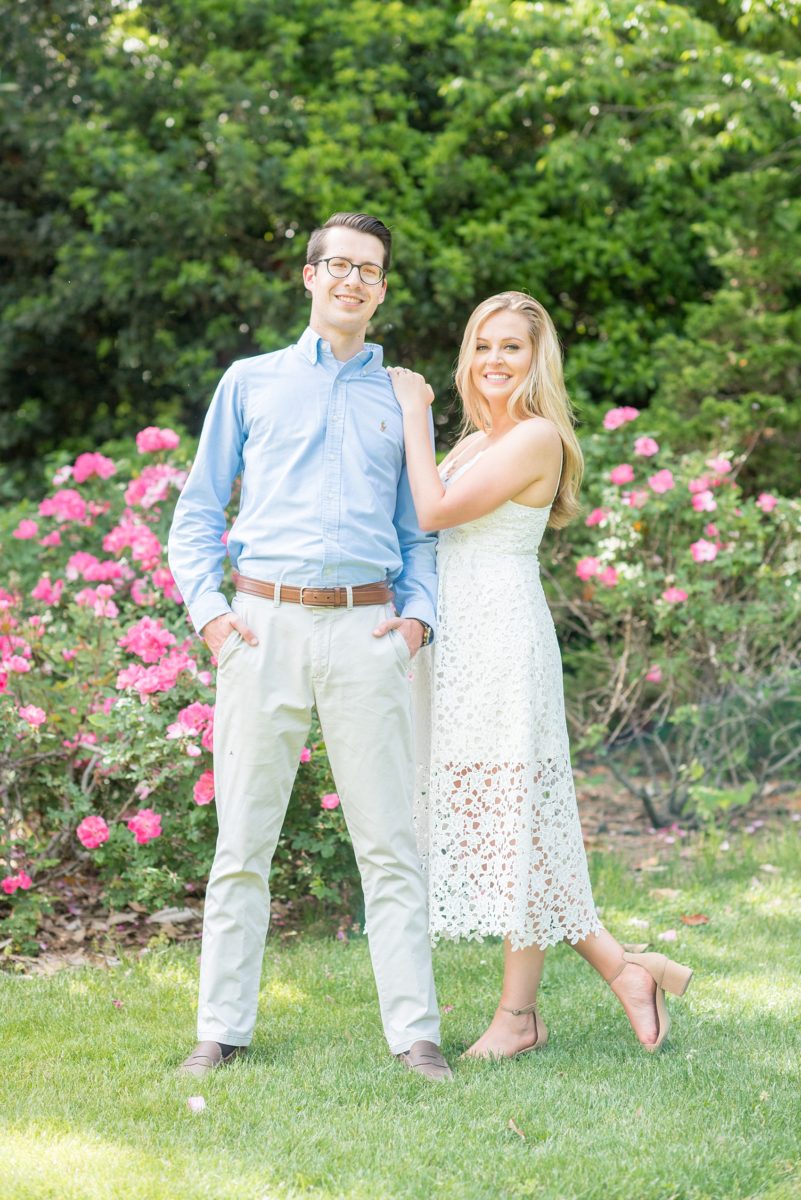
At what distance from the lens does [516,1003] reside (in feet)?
10.7

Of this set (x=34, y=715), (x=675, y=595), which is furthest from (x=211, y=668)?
(x=675, y=595)

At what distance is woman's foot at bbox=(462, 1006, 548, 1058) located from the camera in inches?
126

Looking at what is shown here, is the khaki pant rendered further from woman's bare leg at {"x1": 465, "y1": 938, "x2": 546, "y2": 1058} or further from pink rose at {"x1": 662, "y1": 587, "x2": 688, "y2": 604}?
pink rose at {"x1": 662, "y1": 587, "x2": 688, "y2": 604}

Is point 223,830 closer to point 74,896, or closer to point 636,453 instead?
point 74,896

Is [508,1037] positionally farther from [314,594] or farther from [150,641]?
[150,641]

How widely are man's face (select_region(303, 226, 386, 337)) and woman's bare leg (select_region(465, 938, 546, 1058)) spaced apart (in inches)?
62.3

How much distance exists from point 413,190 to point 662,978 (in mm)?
5618

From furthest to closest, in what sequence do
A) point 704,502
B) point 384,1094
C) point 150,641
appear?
point 704,502 → point 150,641 → point 384,1094

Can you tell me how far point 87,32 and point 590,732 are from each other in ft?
19.1

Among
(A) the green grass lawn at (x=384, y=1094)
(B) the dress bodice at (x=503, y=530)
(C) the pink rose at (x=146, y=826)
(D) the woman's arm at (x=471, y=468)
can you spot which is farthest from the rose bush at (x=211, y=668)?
(D) the woman's arm at (x=471, y=468)

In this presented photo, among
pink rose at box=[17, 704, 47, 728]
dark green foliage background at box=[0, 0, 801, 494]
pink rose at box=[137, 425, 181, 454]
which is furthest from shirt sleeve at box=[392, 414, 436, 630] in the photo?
dark green foliage background at box=[0, 0, 801, 494]

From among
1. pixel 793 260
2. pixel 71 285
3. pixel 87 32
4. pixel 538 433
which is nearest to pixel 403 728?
pixel 538 433

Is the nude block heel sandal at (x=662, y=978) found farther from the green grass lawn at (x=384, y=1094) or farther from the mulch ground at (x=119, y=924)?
the mulch ground at (x=119, y=924)

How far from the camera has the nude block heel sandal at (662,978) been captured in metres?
3.22
